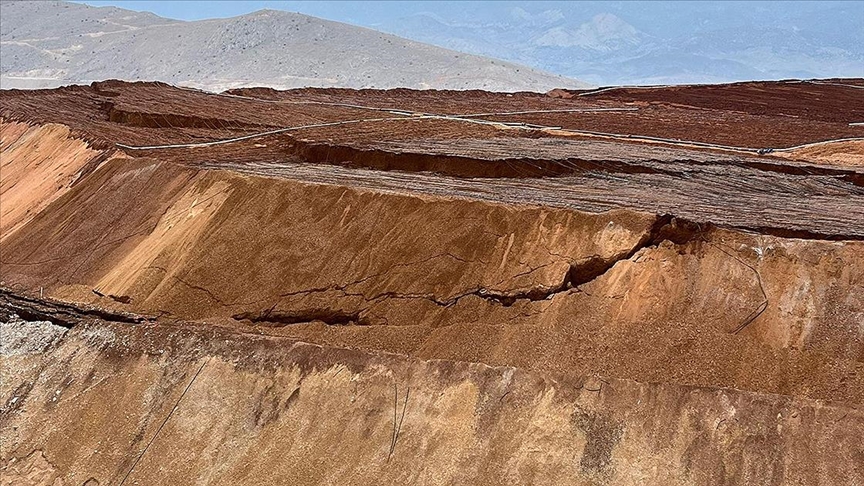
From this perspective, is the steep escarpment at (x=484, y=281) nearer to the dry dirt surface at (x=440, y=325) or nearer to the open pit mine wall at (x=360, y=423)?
the dry dirt surface at (x=440, y=325)

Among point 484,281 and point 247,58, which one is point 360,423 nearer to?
point 484,281

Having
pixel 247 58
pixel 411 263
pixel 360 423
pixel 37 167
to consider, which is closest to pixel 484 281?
pixel 411 263

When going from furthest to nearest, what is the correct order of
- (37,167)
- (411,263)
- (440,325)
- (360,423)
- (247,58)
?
(247,58) < (37,167) < (411,263) < (440,325) < (360,423)

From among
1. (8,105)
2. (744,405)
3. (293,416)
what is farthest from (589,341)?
(8,105)

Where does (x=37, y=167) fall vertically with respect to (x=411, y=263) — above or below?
above

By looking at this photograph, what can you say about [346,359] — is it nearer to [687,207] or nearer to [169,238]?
[169,238]

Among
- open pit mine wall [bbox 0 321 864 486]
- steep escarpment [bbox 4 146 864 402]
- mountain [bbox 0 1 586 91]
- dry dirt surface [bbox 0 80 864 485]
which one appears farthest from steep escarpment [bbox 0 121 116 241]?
mountain [bbox 0 1 586 91]
